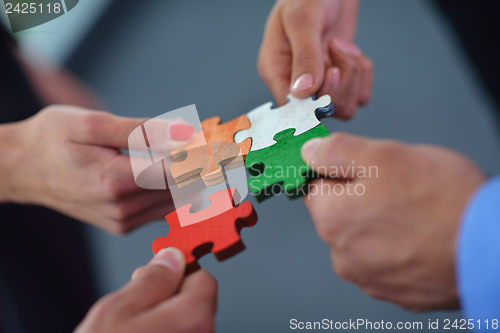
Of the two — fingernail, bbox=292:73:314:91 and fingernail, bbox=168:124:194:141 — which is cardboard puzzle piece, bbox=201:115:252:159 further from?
fingernail, bbox=292:73:314:91

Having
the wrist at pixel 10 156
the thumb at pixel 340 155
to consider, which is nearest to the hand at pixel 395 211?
the thumb at pixel 340 155

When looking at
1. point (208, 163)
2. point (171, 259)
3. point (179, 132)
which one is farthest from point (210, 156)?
point (171, 259)

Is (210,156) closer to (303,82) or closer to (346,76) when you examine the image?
(303,82)

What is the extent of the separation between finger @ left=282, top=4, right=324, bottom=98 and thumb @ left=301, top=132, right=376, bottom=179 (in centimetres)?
30

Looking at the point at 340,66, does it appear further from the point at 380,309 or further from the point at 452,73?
the point at 380,309

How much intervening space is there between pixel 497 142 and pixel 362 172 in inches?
47.3

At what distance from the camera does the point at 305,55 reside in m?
1.00

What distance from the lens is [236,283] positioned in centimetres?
130

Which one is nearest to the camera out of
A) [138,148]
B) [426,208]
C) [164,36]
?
[426,208]

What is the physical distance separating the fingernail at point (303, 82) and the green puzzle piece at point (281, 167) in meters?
0.17

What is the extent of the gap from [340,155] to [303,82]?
1.21 feet

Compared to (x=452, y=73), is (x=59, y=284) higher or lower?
lower

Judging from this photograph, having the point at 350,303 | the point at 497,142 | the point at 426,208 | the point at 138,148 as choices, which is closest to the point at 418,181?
the point at 426,208

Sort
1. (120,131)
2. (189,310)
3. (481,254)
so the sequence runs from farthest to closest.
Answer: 1. (120,131)
2. (189,310)
3. (481,254)
